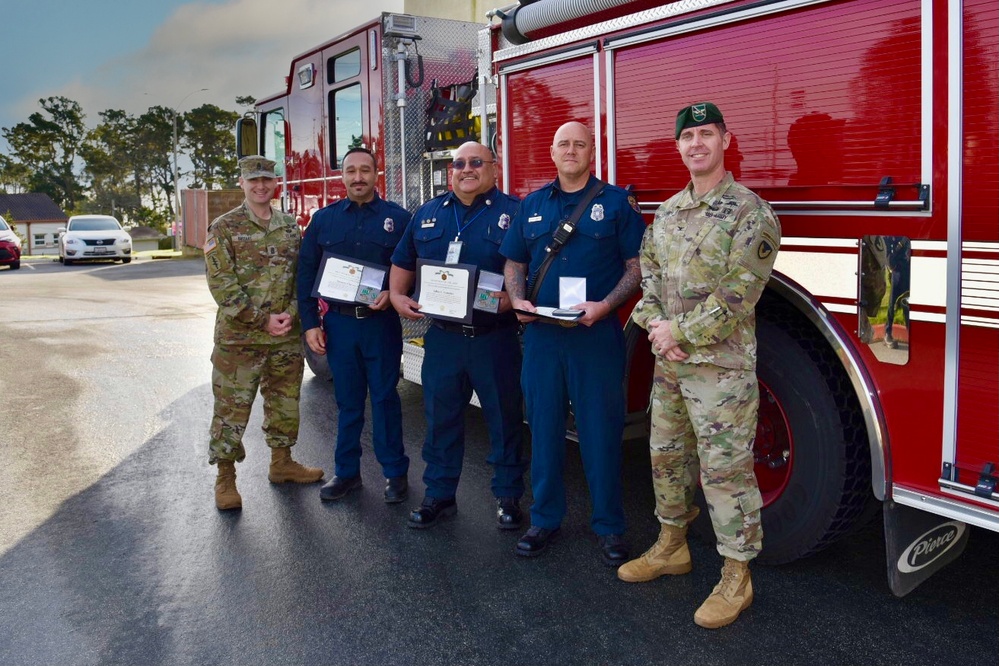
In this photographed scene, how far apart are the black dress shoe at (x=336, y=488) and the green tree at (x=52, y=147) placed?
78.5 metres

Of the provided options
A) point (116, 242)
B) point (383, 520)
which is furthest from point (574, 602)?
point (116, 242)

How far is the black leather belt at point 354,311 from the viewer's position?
4.64m

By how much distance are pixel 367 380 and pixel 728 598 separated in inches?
89.2

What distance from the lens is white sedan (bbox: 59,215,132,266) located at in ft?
87.6

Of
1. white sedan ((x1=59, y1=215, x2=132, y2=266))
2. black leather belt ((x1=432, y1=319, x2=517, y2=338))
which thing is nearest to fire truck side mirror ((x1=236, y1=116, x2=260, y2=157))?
black leather belt ((x1=432, y1=319, x2=517, y2=338))

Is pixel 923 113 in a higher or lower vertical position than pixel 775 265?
higher

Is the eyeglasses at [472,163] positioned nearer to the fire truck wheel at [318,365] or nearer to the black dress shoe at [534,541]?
the black dress shoe at [534,541]

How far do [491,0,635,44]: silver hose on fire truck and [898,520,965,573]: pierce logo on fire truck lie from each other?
2420 millimetres

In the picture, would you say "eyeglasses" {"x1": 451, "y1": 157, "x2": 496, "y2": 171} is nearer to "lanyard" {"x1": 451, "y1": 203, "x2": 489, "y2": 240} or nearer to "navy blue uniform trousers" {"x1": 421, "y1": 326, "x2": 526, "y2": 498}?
"lanyard" {"x1": 451, "y1": 203, "x2": 489, "y2": 240}

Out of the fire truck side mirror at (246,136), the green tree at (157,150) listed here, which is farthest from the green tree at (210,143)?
the fire truck side mirror at (246,136)

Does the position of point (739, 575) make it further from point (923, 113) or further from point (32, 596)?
point (32, 596)

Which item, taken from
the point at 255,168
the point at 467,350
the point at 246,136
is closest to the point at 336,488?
the point at 467,350

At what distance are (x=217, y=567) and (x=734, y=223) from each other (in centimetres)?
256

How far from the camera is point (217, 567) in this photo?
3.92 metres
